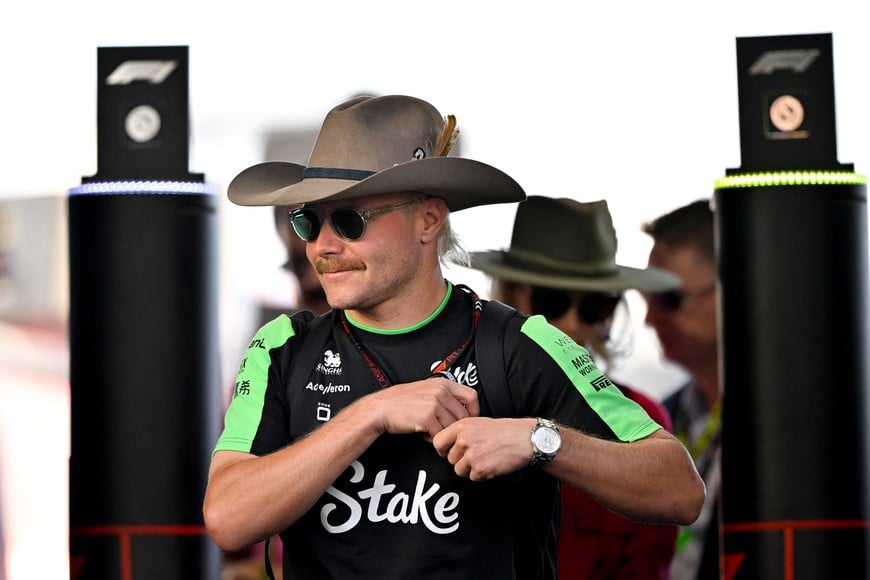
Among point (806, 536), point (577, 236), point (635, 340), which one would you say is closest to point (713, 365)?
Result: point (635, 340)

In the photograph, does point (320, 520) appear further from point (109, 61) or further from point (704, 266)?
point (704, 266)

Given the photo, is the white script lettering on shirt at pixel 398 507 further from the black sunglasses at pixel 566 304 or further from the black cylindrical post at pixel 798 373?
the black sunglasses at pixel 566 304

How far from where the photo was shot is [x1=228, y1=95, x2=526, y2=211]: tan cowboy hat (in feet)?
7.36

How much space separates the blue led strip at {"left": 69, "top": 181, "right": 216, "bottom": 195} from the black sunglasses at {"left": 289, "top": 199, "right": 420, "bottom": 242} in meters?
0.93

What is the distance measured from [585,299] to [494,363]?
5.54 feet

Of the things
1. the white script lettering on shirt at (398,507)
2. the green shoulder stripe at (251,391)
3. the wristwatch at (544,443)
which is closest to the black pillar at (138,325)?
the green shoulder stripe at (251,391)

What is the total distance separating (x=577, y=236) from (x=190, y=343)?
1.50 m

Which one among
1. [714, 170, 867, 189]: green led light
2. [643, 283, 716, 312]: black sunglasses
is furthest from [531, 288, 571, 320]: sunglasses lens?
[643, 283, 716, 312]: black sunglasses

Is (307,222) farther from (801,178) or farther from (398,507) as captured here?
(801,178)

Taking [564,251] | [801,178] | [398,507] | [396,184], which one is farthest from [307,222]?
[564,251]

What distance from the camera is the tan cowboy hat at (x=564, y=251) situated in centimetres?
396

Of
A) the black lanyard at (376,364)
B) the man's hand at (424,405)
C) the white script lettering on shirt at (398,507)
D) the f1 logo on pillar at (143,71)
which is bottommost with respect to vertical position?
the white script lettering on shirt at (398,507)

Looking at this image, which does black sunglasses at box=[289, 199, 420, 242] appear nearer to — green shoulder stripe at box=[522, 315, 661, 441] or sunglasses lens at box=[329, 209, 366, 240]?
sunglasses lens at box=[329, 209, 366, 240]

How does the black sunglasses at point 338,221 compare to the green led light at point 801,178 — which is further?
the green led light at point 801,178
